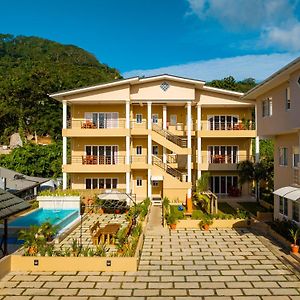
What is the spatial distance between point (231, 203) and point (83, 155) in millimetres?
14373

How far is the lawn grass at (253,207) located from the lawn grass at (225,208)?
1209 mm

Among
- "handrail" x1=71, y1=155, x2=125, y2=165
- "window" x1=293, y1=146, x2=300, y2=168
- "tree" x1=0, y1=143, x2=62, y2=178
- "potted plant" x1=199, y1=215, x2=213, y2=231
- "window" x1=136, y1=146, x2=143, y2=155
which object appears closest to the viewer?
"window" x1=293, y1=146, x2=300, y2=168

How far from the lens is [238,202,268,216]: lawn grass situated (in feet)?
90.6

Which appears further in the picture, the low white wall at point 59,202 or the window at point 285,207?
the low white wall at point 59,202

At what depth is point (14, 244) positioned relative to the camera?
18641 millimetres

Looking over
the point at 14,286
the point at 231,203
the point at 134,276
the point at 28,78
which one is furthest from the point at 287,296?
the point at 28,78

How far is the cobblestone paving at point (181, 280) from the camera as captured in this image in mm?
12031

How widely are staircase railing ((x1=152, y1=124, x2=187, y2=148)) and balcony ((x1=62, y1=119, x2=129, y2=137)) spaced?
10.4ft

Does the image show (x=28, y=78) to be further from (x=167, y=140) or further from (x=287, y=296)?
(x=287, y=296)

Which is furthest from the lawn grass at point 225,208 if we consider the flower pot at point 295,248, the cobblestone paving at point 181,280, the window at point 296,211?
the flower pot at point 295,248

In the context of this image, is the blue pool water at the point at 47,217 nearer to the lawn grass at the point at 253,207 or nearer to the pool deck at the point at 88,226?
the pool deck at the point at 88,226

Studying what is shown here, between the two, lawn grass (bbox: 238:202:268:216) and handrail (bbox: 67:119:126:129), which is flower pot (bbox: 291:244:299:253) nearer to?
lawn grass (bbox: 238:202:268:216)

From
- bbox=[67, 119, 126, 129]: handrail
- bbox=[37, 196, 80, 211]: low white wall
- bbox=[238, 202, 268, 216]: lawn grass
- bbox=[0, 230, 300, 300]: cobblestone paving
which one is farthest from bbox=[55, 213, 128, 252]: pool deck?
bbox=[238, 202, 268, 216]: lawn grass

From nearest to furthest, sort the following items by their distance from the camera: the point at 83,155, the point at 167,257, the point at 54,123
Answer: the point at 167,257 < the point at 83,155 < the point at 54,123
